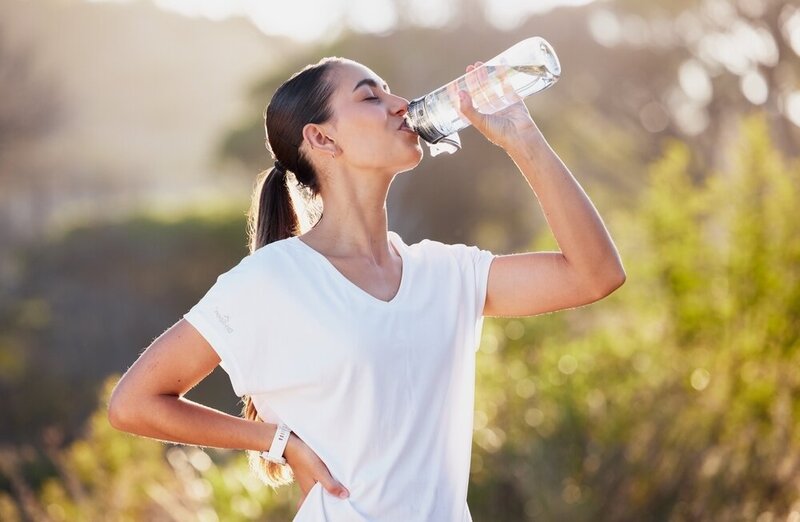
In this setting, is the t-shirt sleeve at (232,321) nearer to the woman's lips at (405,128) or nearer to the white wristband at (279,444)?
the white wristband at (279,444)

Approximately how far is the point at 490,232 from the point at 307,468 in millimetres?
13252

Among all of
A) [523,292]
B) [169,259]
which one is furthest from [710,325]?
[169,259]

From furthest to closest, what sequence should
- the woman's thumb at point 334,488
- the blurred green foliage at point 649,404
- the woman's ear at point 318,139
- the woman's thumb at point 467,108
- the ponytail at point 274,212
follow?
the blurred green foliage at point 649,404 → the ponytail at point 274,212 → the woman's ear at point 318,139 → the woman's thumb at point 467,108 → the woman's thumb at point 334,488

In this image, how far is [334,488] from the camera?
193 cm

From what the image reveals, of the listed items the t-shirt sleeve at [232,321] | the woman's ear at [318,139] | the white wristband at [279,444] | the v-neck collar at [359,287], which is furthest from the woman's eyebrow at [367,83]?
the white wristband at [279,444]

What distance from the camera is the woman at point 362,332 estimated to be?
1.94m

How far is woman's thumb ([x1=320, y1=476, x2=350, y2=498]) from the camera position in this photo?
1.93 metres

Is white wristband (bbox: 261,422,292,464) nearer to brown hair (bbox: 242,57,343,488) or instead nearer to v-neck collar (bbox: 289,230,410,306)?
brown hair (bbox: 242,57,343,488)

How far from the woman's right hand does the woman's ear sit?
1.93ft

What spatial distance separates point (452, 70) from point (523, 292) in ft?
43.4

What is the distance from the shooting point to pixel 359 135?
2.17 metres

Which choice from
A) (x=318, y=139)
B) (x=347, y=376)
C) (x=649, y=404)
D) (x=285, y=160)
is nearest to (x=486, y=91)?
(x=318, y=139)

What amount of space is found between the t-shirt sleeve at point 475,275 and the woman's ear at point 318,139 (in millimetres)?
318

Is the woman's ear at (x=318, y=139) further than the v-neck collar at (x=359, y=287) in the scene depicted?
Yes
